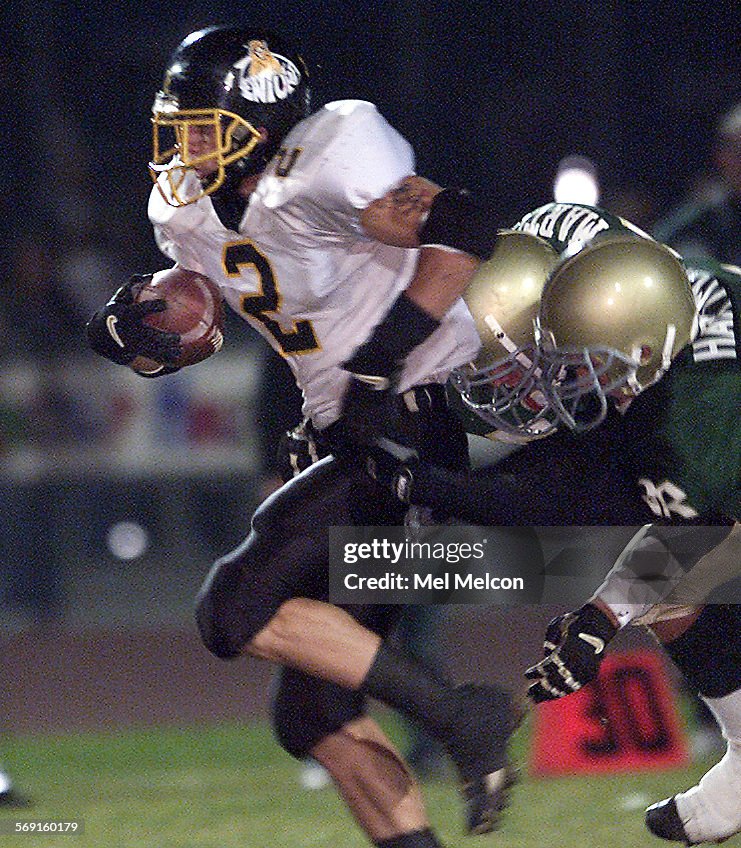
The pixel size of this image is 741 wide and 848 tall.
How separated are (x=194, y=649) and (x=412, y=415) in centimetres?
257

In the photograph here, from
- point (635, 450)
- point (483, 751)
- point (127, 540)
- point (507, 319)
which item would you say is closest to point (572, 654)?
point (483, 751)

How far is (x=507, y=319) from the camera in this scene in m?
3.08

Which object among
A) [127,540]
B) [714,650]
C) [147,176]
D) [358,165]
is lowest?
[127,540]

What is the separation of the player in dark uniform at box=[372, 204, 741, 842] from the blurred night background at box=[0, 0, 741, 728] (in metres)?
2.34

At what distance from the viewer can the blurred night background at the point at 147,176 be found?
6066mm

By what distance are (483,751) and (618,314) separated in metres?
0.74

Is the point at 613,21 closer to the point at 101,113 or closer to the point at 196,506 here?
the point at 101,113

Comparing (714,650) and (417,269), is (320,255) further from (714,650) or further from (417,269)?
(714,650)

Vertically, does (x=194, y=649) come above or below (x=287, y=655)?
below

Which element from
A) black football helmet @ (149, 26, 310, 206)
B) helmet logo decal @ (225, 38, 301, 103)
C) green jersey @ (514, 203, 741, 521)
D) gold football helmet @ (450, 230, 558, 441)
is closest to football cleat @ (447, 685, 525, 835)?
green jersey @ (514, 203, 741, 521)

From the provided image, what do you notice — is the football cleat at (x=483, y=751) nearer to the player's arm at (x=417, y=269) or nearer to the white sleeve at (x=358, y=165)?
the player's arm at (x=417, y=269)

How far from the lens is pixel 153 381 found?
20.9 feet

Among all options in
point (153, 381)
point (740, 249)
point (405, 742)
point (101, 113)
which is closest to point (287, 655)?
point (405, 742)

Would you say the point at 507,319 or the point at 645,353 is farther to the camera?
the point at 507,319
